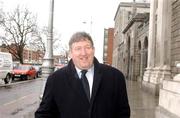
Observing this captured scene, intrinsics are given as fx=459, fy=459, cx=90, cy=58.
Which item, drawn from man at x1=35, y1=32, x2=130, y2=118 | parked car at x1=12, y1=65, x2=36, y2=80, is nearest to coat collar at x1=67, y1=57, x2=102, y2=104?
man at x1=35, y1=32, x2=130, y2=118

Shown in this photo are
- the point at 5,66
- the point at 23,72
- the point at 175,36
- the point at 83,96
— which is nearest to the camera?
the point at 83,96

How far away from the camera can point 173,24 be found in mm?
25234

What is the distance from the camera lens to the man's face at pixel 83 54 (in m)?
3.88

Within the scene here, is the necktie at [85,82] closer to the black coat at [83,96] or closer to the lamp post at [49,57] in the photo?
the black coat at [83,96]

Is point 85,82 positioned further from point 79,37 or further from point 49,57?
point 49,57

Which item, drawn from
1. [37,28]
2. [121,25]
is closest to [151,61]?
[37,28]

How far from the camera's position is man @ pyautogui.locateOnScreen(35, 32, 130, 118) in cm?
379

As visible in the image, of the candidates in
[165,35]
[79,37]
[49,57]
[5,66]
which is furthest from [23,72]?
[79,37]

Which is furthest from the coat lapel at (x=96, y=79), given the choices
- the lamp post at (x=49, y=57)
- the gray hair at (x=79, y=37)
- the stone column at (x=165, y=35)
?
the stone column at (x=165, y=35)

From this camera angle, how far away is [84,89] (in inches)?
150

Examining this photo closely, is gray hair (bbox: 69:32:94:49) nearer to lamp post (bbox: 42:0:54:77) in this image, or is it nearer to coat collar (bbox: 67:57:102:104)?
coat collar (bbox: 67:57:102:104)

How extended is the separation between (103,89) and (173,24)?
2192cm

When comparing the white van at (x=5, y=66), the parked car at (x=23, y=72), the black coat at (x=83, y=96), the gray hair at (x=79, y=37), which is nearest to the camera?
the black coat at (x=83, y=96)

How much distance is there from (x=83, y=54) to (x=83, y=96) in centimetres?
36
